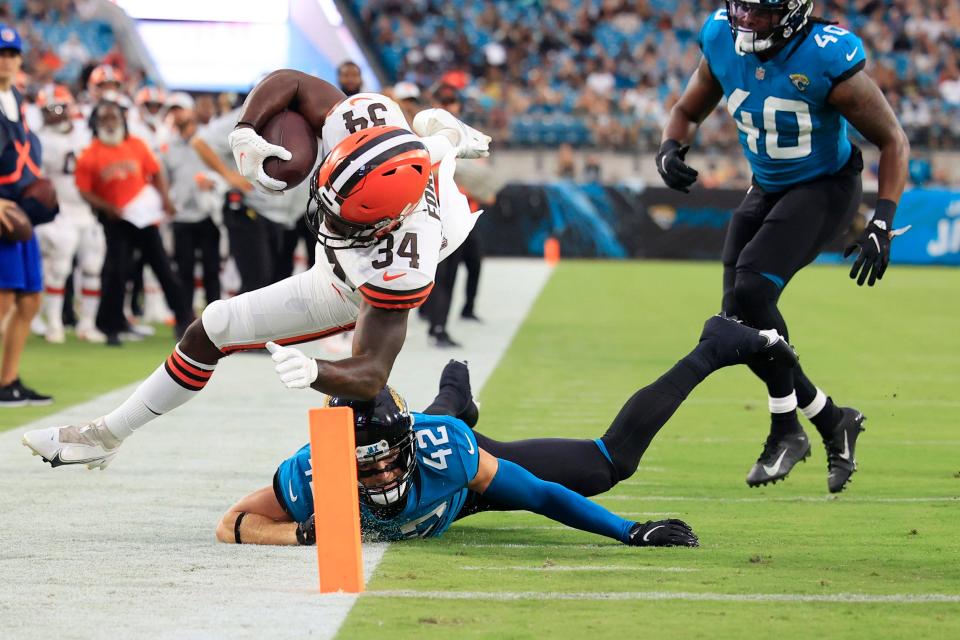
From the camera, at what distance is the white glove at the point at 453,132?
562 centimetres

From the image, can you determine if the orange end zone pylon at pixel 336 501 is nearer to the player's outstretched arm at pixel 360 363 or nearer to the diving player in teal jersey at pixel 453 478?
the player's outstretched arm at pixel 360 363

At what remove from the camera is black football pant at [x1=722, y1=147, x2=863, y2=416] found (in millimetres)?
5824

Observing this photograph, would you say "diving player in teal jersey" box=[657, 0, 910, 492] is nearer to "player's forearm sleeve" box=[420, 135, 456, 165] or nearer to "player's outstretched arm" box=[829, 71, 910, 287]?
"player's outstretched arm" box=[829, 71, 910, 287]

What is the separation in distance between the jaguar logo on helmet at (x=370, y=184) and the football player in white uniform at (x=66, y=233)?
759cm

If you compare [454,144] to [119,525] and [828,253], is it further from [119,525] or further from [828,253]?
[828,253]

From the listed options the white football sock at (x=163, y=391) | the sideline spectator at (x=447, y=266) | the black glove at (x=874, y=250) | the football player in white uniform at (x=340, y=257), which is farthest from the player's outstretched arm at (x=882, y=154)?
the sideline spectator at (x=447, y=266)

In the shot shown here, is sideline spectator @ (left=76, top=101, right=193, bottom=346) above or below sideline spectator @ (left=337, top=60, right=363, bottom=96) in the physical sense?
below

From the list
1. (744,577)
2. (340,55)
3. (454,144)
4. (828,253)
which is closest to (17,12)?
(340,55)

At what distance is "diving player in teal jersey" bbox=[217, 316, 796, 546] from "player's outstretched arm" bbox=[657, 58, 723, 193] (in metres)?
1.28

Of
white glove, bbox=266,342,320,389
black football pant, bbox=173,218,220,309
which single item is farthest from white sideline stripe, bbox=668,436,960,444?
black football pant, bbox=173,218,220,309

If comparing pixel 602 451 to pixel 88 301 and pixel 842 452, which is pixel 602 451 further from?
pixel 88 301

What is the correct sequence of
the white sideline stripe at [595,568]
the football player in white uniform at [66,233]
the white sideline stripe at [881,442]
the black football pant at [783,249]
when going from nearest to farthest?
the white sideline stripe at [595,568] < the black football pant at [783,249] < the white sideline stripe at [881,442] < the football player in white uniform at [66,233]

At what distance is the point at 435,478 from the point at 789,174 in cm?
225

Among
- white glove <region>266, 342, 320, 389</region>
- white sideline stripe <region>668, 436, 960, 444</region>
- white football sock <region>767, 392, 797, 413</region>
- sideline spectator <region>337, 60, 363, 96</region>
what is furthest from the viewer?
sideline spectator <region>337, 60, 363, 96</region>
